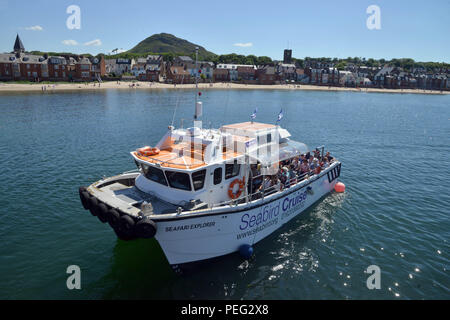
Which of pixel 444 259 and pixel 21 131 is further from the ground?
pixel 21 131

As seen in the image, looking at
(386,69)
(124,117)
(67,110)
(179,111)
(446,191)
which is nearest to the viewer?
(446,191)

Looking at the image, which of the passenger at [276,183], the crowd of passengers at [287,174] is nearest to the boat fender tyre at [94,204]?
the crowd of passengers at [287,174]

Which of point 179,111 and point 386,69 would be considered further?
point 386,69

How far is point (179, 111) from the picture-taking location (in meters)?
56.9

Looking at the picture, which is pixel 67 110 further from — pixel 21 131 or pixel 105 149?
pixel 105 149

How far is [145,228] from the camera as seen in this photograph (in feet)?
32.4

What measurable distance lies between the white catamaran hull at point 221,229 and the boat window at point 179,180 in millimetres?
1381

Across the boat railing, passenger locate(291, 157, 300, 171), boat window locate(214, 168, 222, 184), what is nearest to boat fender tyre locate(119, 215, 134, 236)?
the boat railing

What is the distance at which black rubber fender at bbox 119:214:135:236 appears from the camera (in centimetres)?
1004

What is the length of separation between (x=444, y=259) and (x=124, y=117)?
4504 centimetres

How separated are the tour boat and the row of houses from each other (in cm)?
10102

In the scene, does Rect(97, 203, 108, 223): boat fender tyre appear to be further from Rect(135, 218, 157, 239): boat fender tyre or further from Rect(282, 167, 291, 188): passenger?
Rect(282, 167, 291, 188): passenger
